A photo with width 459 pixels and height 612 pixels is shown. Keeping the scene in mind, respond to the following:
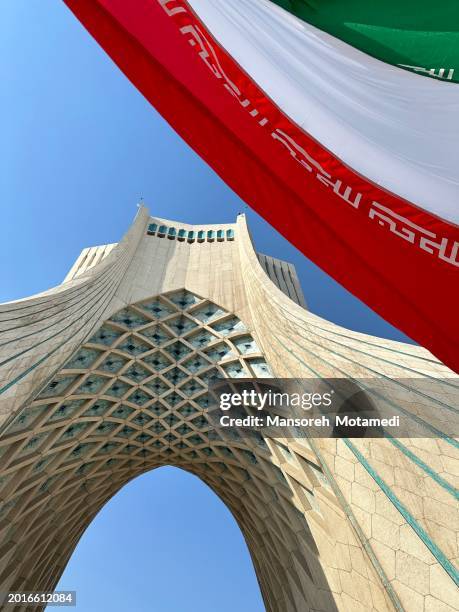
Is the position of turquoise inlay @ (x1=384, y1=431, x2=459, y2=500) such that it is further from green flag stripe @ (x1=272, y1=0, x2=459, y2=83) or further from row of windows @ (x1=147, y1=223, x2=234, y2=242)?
row of windows @ (x1=147, y1=223, x2=234, y2=242)

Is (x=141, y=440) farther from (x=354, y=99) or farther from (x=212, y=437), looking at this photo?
(x=354, y=99)

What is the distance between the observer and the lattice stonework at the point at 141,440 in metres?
10.1

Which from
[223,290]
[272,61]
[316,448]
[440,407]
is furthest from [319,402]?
[223,290]

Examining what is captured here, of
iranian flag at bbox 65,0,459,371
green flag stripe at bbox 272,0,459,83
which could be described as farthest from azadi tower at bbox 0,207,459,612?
green flag stripe at bbox 272,0,459,83

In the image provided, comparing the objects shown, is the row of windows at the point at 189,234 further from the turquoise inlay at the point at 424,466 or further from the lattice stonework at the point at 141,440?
the turquoise inlay at the point at 424,466

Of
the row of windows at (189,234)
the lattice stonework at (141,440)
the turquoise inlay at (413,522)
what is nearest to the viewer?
the turquoise inlay at (413,522)

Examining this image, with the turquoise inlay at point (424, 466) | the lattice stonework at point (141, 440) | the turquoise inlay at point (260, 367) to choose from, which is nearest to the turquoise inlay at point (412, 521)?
the turquoise inlay at point (424, 466)

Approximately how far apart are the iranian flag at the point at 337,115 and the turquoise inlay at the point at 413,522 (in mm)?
3049

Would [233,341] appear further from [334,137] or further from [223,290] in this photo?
[334,137]

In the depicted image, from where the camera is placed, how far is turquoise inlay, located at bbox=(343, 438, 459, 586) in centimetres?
390

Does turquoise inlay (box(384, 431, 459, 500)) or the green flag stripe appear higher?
the green flag stripe

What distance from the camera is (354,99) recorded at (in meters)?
2.79

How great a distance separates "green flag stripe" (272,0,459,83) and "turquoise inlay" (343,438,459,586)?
542 centimetres

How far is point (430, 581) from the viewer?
392 centimetres
